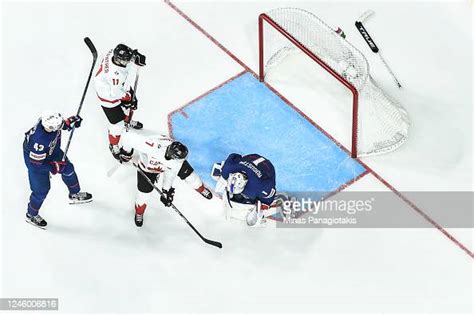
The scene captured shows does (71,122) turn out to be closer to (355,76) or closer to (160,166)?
(160,166)

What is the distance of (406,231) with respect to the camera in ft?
27.1

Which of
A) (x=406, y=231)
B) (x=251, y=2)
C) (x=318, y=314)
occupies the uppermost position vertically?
(x=251, y=2)

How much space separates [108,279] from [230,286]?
1.04 m

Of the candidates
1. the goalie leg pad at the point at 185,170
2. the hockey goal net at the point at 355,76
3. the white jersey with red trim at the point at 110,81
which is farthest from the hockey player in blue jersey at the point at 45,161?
the hockey goal net at the point at 355,76

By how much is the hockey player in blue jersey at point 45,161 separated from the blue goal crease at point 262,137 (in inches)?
45.7

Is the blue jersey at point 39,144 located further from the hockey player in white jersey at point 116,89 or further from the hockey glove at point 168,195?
the hockey glove at point 168,195

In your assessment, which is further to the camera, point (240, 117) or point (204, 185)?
point (240, 117)

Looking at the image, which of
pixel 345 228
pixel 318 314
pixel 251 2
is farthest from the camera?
pixel 251 2

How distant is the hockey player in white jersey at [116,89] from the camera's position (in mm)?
8211

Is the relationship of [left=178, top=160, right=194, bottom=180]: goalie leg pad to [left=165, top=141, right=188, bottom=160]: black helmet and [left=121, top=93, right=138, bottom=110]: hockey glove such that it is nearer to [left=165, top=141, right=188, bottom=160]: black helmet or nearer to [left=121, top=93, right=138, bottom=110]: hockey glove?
[left=165, top=141, right=188, bottom=160]: black helmet

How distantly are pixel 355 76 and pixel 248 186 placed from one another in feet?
5.09

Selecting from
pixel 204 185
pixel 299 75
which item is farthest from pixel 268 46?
pixel 204 185

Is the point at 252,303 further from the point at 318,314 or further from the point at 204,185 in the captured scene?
the point at 204,185

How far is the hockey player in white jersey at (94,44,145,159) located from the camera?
821 centimetres
